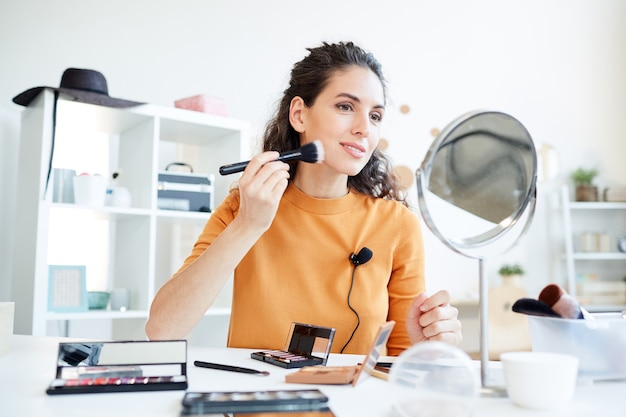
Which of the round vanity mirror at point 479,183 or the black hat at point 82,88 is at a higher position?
the black hat at point 82,88

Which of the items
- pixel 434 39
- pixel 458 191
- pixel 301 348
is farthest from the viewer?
pixel 434 39

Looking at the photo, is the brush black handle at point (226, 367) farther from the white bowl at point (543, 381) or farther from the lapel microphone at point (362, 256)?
the lapel microphone at point (362, 256)

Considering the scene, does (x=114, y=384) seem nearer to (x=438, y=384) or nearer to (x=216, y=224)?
(x=438, y=384)

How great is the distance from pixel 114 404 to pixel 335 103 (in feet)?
3.13

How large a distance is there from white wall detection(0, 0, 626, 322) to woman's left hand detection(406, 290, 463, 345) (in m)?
2.22

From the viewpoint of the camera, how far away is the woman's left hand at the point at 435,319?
0.97 meters

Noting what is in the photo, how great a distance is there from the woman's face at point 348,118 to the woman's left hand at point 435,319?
1.48ft

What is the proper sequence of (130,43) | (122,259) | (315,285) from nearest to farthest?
1. (315,285)
2. (122,259)
3. (130,43)

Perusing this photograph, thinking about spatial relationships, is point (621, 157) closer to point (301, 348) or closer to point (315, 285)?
point (315, 285)

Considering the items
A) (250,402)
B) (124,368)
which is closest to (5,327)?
(124,368)

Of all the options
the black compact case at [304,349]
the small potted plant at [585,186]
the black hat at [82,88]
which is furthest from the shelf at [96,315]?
the small potted plant at [585,186]

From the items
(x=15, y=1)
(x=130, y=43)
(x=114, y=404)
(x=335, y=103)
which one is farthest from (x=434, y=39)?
(x=114, y=404)

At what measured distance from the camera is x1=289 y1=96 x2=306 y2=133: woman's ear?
4.98 ft

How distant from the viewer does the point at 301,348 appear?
0.90 metres
